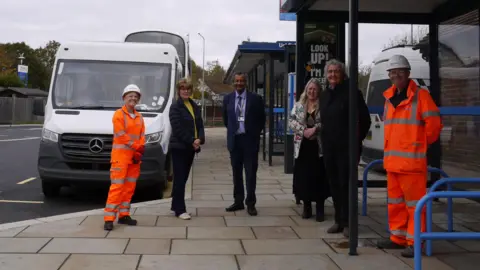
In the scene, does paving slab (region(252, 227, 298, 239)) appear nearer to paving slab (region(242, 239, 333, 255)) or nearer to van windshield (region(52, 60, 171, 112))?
paving slab (region(242, 239, 333, 255))

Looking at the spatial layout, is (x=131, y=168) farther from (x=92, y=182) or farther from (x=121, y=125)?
(x=92, y=182)

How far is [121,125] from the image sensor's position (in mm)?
6043

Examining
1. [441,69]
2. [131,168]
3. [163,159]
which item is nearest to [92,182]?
[163,159]

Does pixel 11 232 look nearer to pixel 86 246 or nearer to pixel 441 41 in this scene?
pixel 86 246

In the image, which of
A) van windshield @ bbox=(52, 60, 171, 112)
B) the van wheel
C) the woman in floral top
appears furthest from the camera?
van windshield @ bbox=(52, 60, 171, 112)

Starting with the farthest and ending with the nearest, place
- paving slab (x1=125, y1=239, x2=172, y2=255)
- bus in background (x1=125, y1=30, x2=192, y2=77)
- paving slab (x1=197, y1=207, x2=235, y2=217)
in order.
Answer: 1. bus in background (x1=125, y1=30, x2=192, y2=77)
2. paving slab (x1=197, y1=207, x2=235, y2=217)
3. paving slab (x1=125, y1=239, x2=172, y2=255)

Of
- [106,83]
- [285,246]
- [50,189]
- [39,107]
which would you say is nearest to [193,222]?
[285,246]

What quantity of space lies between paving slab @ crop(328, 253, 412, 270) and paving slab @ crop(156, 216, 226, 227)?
Answer: 185 cm

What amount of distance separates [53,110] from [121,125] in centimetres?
322

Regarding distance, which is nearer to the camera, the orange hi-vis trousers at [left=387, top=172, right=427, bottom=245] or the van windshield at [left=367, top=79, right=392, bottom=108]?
the orange hi-vis trousers at [left=387, top=172, right=427, bottom=245]

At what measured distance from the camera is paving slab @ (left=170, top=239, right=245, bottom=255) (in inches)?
203

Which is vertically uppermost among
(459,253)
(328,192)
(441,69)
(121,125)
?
(441,69)

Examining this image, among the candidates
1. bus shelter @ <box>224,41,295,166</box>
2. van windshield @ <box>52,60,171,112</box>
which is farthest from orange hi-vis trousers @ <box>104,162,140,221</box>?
bus shelter @ <box>224,41,295,166</box>

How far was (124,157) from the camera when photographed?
6.07 meters
